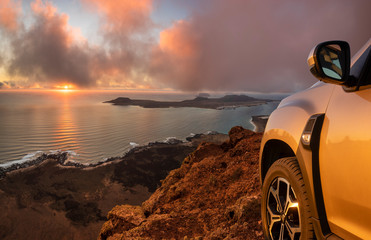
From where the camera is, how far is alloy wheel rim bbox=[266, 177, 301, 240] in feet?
4.91

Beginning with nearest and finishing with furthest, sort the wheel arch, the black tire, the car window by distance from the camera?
1. the car window
2. the black tire
3. the wheel arch

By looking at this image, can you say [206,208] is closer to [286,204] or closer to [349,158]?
[286,204]

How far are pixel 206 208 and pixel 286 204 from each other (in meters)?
3.62

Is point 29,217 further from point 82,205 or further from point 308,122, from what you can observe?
point 308,122

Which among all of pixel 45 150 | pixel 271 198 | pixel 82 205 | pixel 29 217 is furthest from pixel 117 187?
pixel 271 198

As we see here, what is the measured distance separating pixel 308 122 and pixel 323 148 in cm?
22

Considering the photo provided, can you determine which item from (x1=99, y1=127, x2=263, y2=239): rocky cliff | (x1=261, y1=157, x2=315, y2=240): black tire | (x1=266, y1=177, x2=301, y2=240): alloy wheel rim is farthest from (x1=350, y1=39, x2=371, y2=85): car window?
(x1=99, y1=127, x2=263, y2=239): rocky cliff

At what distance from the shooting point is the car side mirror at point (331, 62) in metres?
1.08

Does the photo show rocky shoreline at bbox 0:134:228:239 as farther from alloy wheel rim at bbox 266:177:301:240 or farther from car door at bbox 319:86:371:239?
car door at bbox 319:86:371:239

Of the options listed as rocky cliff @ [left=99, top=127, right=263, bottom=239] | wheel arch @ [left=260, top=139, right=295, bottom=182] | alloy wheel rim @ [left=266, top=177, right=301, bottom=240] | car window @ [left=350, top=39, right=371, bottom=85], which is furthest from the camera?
rocky cliff @ [left=99, top=127, right=263, bottom=239]

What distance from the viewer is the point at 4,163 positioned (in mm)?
55344

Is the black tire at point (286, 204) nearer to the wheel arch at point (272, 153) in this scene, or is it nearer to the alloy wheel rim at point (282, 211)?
the alloy wheel rim at point (282, 211)

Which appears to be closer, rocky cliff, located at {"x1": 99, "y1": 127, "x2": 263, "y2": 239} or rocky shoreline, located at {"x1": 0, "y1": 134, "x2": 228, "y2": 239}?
rocky cliff, located at {"x1": 99, "y1": 127, "x2": 263, "y2": 239}

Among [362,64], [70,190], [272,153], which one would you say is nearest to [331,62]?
[362,64]
